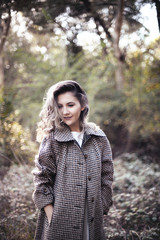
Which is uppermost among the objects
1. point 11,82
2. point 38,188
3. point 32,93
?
point 32,93

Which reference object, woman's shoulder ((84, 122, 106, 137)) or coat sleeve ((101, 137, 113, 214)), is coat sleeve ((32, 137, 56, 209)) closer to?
woman's shoulder ((84, 122, 106, 137))

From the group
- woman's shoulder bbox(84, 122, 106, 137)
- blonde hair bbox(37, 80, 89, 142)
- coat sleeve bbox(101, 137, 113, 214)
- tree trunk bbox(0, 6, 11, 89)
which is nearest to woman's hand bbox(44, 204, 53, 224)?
coat sleeve bbox(101, 137, 113, 214)

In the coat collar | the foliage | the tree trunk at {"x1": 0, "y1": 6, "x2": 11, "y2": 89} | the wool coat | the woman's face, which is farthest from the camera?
the tree trunk at {"x1": 0, "y1": 6, "x2": 11, "y2": 89}

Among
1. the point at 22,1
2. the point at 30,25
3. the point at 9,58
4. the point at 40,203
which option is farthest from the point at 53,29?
the point at 40,203

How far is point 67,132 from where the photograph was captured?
2.16 m

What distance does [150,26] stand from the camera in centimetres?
311

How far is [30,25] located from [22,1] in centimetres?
53

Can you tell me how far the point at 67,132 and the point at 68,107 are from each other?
26 cm

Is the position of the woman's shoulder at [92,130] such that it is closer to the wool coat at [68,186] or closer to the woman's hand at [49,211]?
the wool coat at [68,186]

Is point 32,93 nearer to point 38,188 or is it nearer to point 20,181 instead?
point 20,181

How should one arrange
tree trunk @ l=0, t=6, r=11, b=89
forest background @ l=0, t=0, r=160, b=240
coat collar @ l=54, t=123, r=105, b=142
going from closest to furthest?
coat collar @ l=54, t=123, r=105, b=142
forest background @ l=0, t=0, r=160, b=240
tree trunk @ l=0, t=6, r=11, b=89

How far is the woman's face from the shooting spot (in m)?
2.21

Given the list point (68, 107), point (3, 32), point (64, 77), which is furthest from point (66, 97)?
point (64, 77)

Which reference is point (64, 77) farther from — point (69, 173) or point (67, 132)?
point (69, 173)
